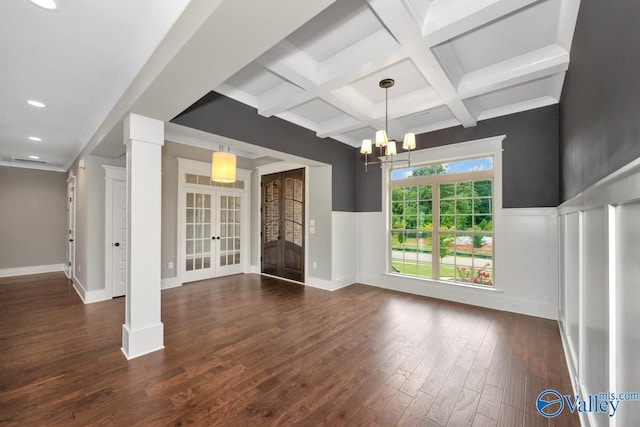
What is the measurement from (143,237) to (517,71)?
4126mm

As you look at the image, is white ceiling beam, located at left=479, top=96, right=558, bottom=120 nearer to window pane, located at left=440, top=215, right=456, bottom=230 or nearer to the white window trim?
the white window trim

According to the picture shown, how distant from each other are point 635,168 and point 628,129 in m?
0.37

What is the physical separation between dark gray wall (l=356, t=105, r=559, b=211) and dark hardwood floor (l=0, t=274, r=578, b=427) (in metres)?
1.64

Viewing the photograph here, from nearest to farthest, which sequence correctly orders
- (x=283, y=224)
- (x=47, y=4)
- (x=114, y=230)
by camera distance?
1. (x=47, y=4)
2. (x=114, y=230)
3. (x=283, y=224)

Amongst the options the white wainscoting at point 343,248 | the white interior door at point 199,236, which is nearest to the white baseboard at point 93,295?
the white interior door at point 199,236

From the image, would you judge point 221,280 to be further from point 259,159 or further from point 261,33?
point 261,33

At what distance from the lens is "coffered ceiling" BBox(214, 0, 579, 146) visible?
197 cm

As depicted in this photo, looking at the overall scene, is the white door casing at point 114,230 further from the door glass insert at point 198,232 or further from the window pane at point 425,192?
the window pane at point 425,192

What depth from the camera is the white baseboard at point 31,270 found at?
5953 millimetres

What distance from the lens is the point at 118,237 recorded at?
4.50m

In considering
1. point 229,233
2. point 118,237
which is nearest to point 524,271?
point 229,233

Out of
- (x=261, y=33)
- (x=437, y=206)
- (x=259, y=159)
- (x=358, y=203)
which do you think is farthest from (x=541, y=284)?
(x=259, y=159)

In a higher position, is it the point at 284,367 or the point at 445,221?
the point at 445,221

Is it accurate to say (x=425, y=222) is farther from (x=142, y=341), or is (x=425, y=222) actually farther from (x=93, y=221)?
(x=93, y=221)
